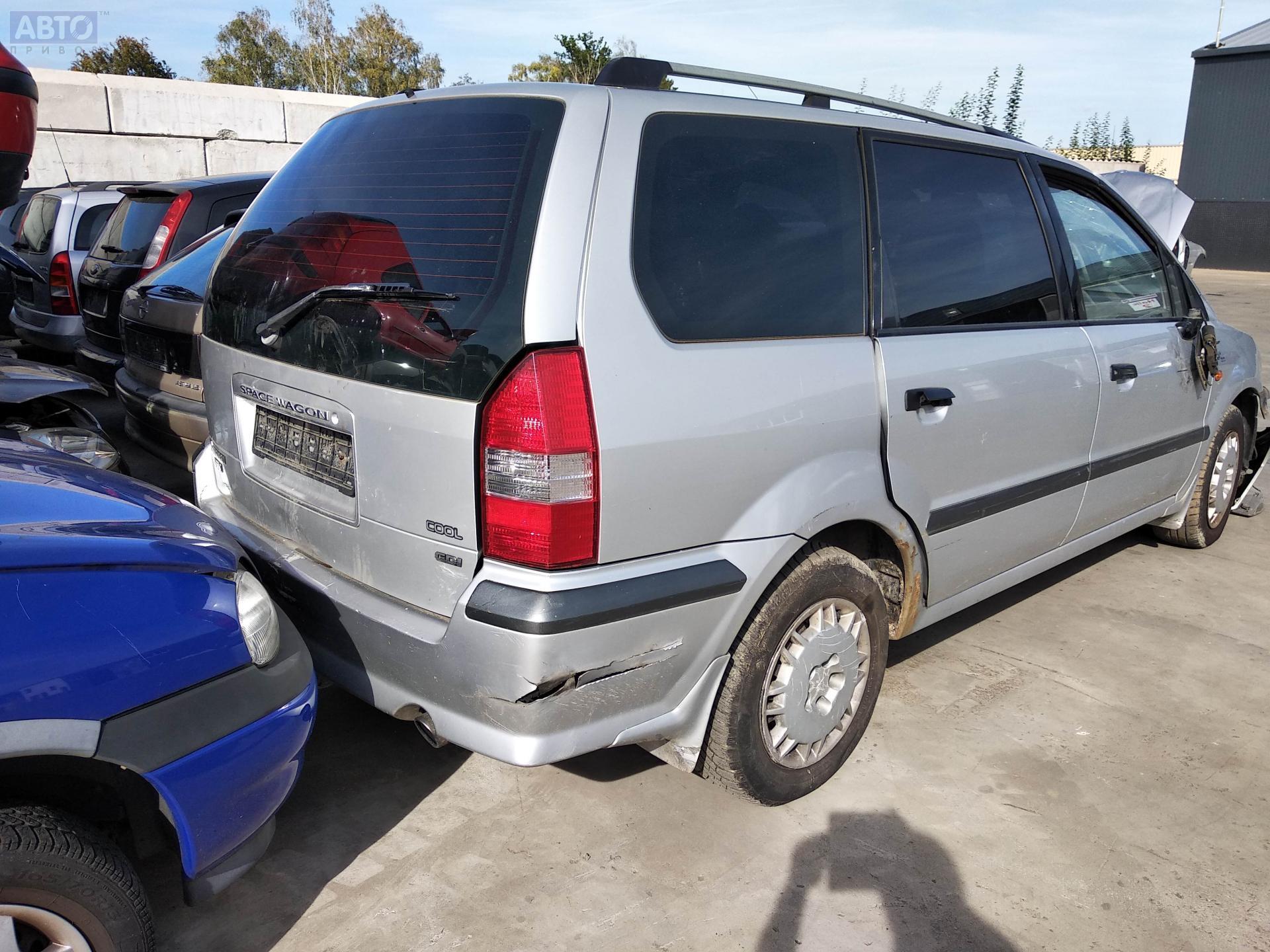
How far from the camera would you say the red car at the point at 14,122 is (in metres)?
3.17

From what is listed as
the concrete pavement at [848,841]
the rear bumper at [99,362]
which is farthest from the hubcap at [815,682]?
the rear bumper at [99,362]

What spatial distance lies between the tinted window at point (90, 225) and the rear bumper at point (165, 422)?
12.9 ft

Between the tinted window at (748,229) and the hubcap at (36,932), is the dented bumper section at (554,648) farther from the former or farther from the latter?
the hubcap at (36,932)

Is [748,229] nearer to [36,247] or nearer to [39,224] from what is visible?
[36,247]

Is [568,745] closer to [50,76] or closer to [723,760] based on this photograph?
[723,760]

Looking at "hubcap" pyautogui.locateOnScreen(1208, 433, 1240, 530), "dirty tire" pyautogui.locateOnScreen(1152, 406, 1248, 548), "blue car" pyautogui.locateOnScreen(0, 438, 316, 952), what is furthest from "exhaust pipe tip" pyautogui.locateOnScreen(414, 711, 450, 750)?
"hubcap" pyautogui.locateOnScreen(1208, 433, 1240, 530)

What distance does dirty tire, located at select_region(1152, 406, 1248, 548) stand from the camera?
4.63 meters

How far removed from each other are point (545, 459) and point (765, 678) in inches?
35.9

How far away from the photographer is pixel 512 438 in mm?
2035

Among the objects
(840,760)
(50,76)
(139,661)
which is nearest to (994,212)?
(840,760)

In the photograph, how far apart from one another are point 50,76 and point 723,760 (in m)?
18.5

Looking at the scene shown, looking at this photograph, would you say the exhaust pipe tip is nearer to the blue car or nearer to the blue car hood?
the blue car

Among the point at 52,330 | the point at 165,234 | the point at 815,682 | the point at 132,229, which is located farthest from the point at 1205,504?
Answer: the point at 52,330

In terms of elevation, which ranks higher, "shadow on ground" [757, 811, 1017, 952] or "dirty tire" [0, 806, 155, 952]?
"dirty tire" [0, 806, 155, 952]
